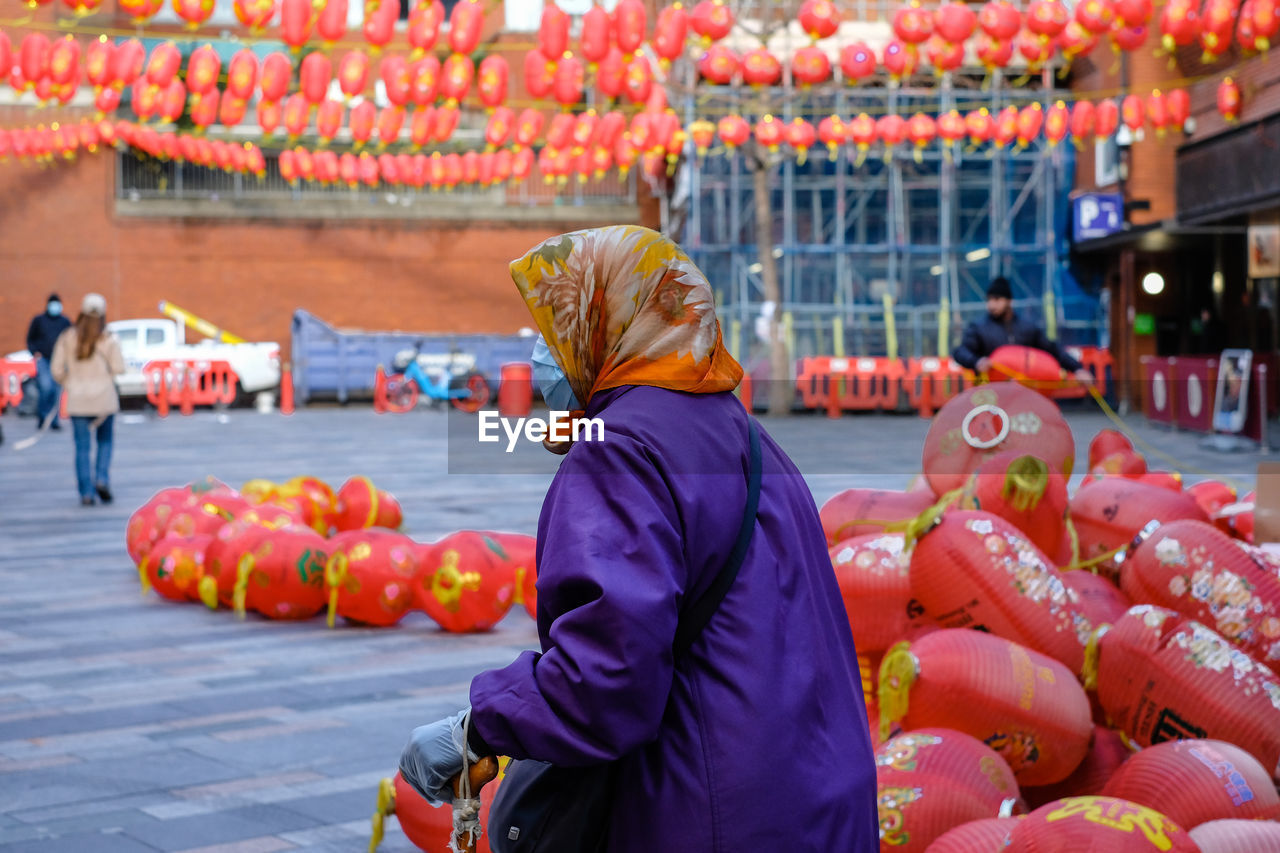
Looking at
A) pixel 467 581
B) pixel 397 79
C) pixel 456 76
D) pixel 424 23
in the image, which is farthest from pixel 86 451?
pixel 397 79

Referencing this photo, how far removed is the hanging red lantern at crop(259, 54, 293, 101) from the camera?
16.8 m

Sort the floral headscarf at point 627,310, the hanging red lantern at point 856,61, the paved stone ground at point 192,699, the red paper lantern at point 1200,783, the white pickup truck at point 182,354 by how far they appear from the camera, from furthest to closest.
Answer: the white pickup truck at point 182,354, the hanging red lantern at point 856,61, the paved stone ground at point 192,699, the red paper lantern at point 1200,783, the floral headscarf at point 627,310

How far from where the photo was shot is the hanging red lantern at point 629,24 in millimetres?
14359

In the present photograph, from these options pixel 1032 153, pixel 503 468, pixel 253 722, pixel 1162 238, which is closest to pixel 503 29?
pixel 1032 153

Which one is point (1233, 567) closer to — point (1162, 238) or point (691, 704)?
point (691, 704)

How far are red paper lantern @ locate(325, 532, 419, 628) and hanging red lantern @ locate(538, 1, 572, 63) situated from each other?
402 inches

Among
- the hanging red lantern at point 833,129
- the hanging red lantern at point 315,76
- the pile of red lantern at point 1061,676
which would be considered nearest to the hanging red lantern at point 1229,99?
the hanging red lantern at point 833,129

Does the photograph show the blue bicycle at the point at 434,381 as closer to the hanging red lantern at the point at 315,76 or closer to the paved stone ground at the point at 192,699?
the hanging red lantern at the point at 315,76

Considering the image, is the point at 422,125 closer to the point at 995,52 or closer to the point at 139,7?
the point at 139,7

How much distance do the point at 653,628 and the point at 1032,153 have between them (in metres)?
26.4

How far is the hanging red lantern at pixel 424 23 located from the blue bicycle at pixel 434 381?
1154 centimetres

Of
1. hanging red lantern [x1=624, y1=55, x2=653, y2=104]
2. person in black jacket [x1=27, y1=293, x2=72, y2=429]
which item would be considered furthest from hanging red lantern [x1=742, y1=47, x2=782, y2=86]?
person in black jacket [x1=27, y1=293, x2=72, y2=429]

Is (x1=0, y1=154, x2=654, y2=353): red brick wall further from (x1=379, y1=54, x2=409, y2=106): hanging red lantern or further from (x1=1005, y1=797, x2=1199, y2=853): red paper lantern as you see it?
(x1=1005, y1=797, x2=1199, y2=853): red paper lantern

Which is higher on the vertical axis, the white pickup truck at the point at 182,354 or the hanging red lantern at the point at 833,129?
the hanging red lantern at the point at 833,129
